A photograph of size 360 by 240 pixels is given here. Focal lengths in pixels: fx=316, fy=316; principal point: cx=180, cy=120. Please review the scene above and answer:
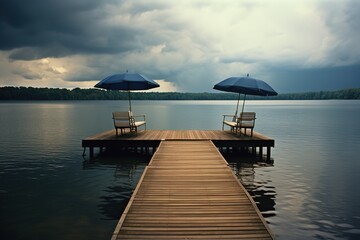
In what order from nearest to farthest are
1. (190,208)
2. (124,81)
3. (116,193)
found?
(190,208) < (116,193) < (124,81)

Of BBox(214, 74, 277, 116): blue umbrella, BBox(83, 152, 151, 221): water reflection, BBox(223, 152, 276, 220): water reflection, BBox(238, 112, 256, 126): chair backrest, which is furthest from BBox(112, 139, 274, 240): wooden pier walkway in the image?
BBox(214, 74, 277, 116): blue umbrella

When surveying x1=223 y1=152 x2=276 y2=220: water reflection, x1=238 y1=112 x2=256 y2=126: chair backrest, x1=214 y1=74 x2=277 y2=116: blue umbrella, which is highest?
x1=214 y1=74 x2=277 y2=116: blue umbrella

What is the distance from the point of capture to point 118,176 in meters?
12.3

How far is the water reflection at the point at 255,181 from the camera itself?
8987mm

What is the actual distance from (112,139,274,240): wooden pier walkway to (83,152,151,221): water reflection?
1.35 meters

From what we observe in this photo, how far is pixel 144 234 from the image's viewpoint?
15.8 feet

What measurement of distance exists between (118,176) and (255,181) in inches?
206

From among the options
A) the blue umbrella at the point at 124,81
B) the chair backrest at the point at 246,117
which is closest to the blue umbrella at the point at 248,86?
the chair backrest at the point at 246,117

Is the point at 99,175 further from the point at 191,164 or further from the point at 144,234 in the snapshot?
the point at 144,234

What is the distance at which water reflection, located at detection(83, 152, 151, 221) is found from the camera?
28.4 ft

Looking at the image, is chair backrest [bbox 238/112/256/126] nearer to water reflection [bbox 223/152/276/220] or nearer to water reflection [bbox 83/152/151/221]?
water reflection [bbox 223/152/276/220]

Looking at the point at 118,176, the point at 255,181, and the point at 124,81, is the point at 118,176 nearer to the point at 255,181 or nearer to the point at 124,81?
the point at 124,81

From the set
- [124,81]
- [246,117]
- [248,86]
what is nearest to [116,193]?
[124,81]

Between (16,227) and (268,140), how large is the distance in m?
11.2
